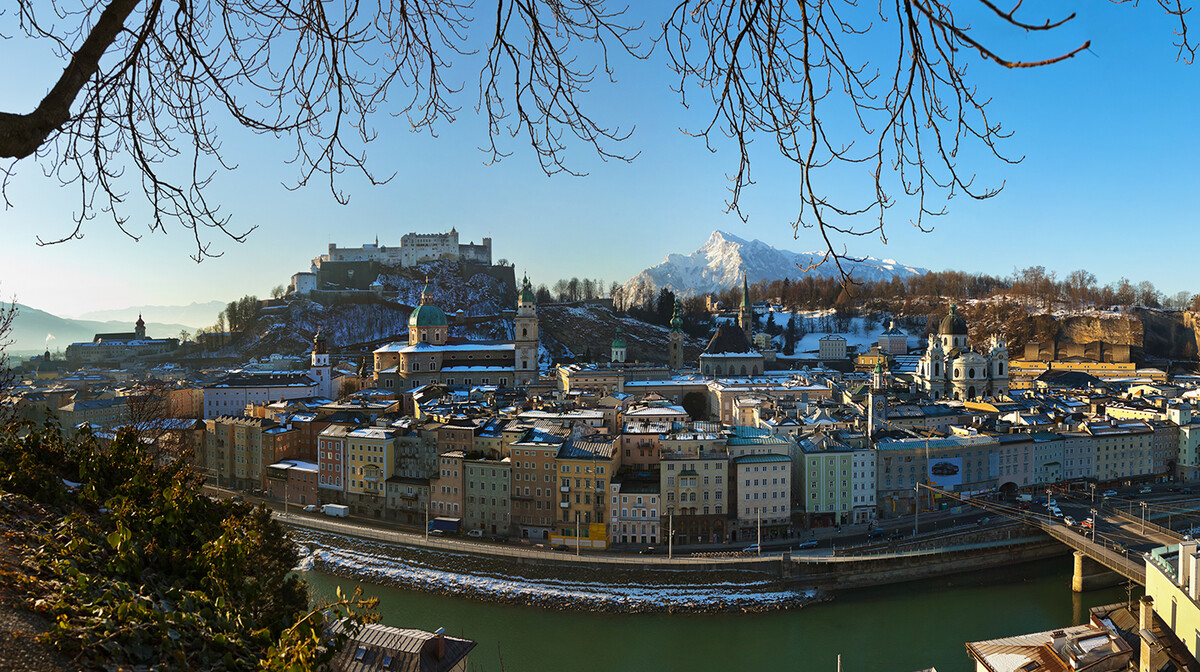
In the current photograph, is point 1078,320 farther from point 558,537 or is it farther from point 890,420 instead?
point 558,537

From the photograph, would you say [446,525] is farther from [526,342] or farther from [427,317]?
[427,317]

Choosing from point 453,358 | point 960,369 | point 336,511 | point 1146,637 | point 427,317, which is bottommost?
point 336,511

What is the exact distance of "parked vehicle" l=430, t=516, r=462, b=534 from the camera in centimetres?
1352

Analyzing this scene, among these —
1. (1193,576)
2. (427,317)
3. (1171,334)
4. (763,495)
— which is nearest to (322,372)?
(427,317)

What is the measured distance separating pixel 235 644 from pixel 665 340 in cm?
3954

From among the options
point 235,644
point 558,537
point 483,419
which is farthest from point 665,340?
point 235,644

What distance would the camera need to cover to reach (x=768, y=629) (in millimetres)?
10016

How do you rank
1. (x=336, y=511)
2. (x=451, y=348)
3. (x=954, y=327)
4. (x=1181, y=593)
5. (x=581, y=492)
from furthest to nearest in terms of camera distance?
1. (x=954, y=327)
2. (x=451, y=348)
3. (x=336, y=511)
4. (x=581, y=492)
5. (x=1181, y=593)

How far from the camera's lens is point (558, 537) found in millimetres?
12969

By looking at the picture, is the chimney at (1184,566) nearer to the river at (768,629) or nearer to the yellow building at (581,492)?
the river at (768,629)

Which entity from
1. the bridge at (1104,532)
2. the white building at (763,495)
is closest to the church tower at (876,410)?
the bridge at (1104,532)

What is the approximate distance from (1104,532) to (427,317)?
927 inches

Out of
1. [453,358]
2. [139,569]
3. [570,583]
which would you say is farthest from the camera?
[453,358]

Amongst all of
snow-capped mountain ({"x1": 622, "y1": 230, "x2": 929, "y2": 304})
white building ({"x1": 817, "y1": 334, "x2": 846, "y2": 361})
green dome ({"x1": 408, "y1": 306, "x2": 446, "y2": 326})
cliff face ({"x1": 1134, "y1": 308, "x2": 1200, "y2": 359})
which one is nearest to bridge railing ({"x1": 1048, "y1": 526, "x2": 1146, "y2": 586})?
green dome ({"x1": 408, "y1": 306, "x2": 446, "y2": 326})
